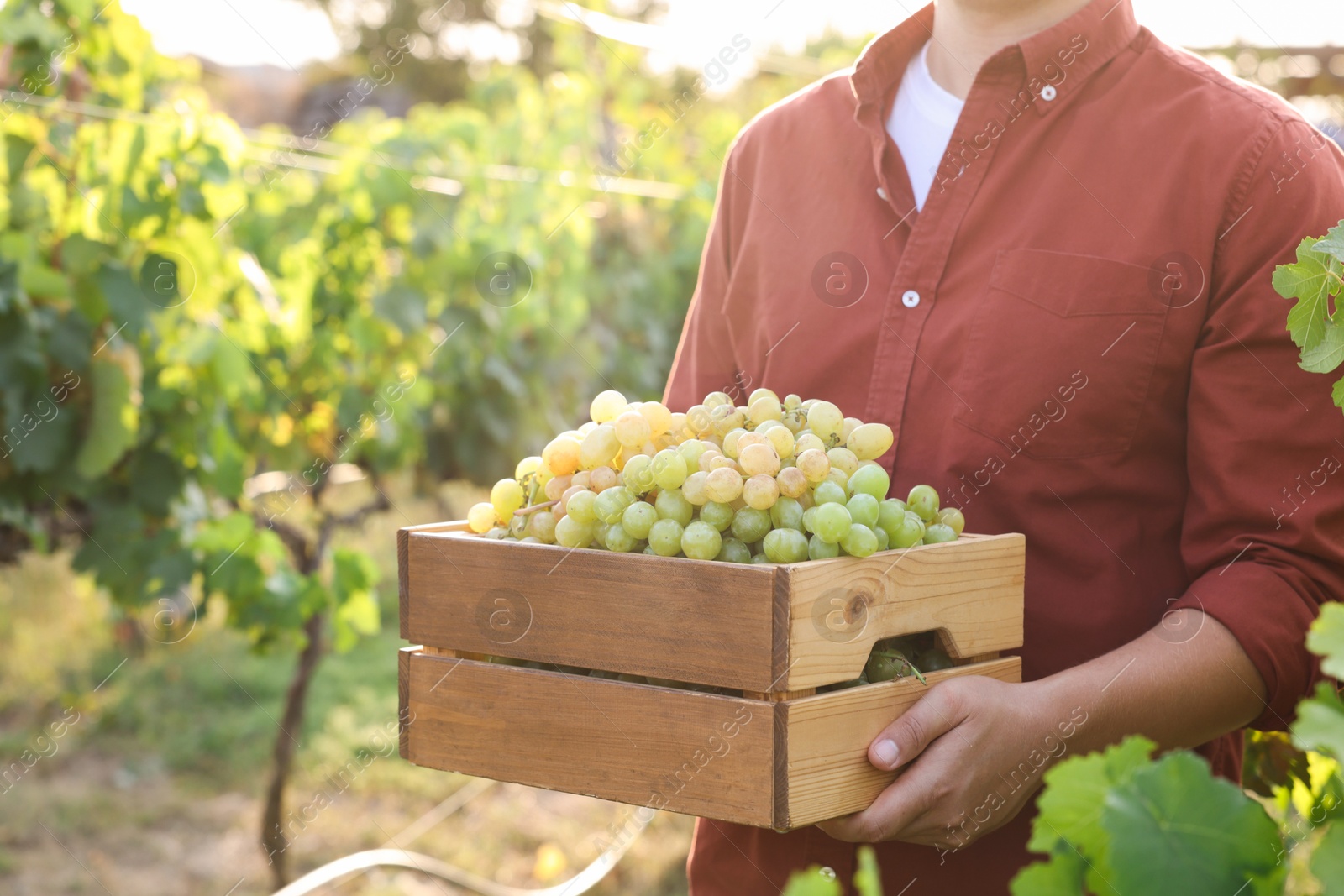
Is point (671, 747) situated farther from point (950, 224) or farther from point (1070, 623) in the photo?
point (950, 224)

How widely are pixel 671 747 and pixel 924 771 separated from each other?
0.83ft

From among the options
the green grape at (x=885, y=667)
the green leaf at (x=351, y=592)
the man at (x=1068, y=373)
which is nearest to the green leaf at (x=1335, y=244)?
the man at (x=1068, y=373)

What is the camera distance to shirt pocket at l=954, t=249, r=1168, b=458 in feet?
4.40

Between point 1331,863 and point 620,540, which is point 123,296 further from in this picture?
point 1331,863

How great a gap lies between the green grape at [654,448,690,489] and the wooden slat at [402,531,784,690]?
0.29ft

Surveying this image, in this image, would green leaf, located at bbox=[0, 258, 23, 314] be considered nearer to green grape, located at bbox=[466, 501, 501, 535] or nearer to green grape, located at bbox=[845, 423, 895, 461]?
green grape, located at bbox=[466, 501, 501, 535]

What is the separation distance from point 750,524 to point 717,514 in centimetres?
4

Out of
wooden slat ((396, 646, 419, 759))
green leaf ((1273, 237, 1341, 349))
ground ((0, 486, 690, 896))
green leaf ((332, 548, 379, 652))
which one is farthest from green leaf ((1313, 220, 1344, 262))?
ground ((0, 486, 690, 896))

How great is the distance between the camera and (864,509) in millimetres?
1153

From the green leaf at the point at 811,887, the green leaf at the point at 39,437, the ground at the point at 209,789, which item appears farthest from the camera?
the ground at the point at 209,789

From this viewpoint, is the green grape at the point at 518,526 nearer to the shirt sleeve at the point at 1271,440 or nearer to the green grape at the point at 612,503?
the green grape at the point at 612,503

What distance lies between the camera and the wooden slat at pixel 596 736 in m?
1.10

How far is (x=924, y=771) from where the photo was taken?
45.4 inches

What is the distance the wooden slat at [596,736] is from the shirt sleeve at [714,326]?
22.4 inches
